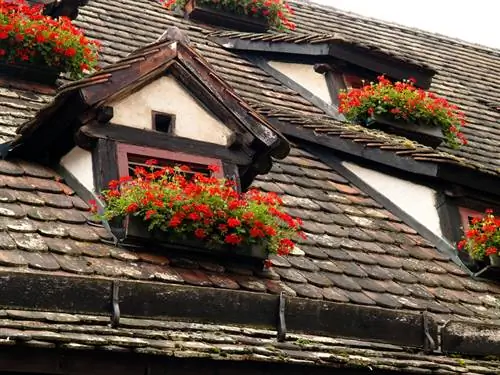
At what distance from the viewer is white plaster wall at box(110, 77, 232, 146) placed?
9.05 meters

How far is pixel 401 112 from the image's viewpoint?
12.3 meters

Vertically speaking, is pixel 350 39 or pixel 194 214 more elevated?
pixel 350 39

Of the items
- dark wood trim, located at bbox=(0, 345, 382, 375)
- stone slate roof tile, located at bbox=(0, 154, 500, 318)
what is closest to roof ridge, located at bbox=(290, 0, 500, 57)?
stone slate roof tile, located at bbox=(0, 154, 500, 318)

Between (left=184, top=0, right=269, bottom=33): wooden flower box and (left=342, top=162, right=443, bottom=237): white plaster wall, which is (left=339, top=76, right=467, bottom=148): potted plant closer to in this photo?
(left=342, top=162, right=443, bottom=237): white plaster wall

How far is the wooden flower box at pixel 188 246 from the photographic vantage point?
321 inches

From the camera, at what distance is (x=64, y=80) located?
35.3 feet

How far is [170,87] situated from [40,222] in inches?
65.8

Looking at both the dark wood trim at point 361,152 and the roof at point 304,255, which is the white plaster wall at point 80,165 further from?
the dark wood trim at point 361,152

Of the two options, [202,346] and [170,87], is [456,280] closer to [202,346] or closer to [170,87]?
[170,87]

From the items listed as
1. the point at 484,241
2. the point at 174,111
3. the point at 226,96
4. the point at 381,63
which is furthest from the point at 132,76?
the point at 381,63

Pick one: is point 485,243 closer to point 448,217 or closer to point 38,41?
point 448,217

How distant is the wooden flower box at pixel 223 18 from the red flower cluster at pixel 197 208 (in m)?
6.18

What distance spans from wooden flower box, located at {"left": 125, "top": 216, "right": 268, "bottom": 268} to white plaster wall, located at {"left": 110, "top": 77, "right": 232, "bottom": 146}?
3.48 feet

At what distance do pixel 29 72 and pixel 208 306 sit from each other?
3472 millimetres
